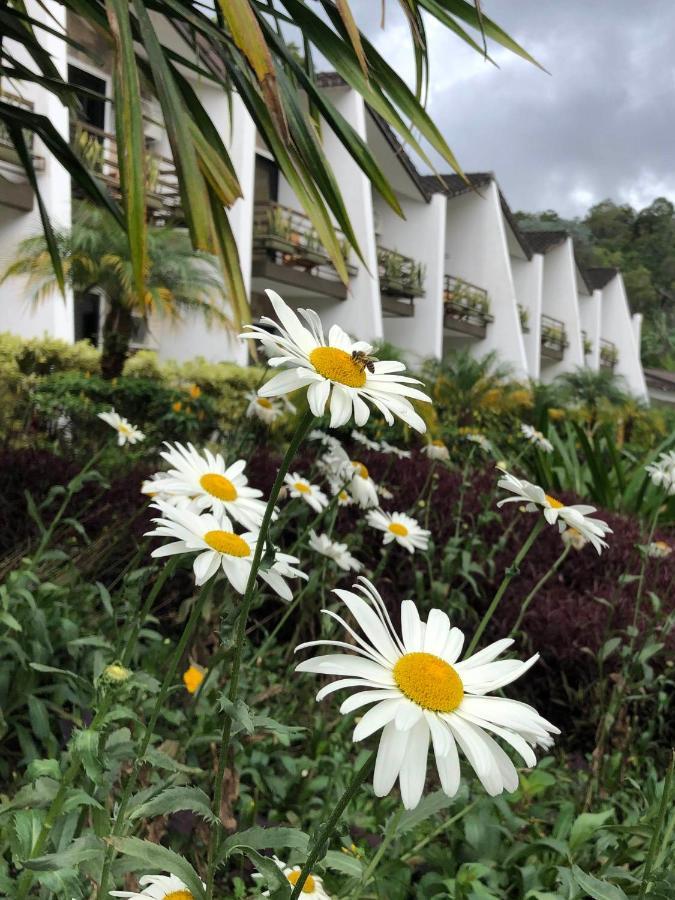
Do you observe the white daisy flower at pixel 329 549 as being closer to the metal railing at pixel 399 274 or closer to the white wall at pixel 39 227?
the white wall at pixel 39 227

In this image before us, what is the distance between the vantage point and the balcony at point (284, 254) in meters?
14.6

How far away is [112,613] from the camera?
1984mm

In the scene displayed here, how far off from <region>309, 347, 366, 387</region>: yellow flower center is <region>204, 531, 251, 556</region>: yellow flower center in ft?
0.98

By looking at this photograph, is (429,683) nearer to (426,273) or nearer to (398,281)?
(398,281)

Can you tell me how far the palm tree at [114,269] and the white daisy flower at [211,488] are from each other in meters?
7.66

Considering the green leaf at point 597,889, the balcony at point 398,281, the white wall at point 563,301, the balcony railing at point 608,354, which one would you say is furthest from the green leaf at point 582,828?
the balcony railing at point 608,354

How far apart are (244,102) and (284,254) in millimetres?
13477

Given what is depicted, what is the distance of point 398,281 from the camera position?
18406 millimetres

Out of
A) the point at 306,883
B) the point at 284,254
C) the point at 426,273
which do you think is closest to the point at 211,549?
the point at 306,883

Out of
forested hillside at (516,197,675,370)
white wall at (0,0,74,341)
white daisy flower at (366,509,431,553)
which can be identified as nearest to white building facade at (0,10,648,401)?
white wall at (0,0,74,341)

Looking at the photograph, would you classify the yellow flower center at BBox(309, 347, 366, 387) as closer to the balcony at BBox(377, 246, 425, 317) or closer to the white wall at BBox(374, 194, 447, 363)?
the balcony at BBox(377, 246, 425, 317)

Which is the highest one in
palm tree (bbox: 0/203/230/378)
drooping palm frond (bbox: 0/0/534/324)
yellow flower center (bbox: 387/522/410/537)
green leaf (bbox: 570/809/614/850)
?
palm tree (bbox: 0/203/230/378)

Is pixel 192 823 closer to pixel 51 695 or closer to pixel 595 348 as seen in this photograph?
pixel 51 695

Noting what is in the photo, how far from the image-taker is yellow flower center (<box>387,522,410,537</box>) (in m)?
2.31
